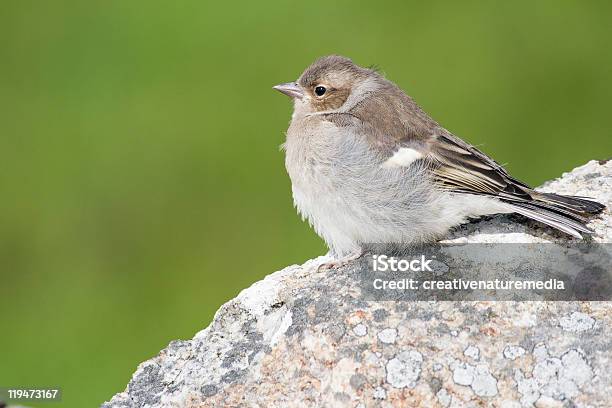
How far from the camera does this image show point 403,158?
17.9 ft

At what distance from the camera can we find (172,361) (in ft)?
15.3

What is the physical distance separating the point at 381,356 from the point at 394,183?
144 cm

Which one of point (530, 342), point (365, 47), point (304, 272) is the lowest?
point (530, 342)

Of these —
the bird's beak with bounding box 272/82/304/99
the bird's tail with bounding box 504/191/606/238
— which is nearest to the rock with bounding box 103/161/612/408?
the bird's tail with bounding box 504/191/606/238

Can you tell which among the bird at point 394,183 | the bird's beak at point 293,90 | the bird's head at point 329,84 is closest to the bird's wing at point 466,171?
the bird at point 394,183

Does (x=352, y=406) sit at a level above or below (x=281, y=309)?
below

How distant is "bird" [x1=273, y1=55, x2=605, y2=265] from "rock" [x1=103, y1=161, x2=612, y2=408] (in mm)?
615

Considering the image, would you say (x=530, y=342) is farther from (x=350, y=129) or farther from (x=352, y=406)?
(x=350, y=129)

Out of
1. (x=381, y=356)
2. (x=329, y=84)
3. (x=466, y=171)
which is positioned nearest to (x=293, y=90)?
(x=329, y=84)

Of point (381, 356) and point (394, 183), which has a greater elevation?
point (394, 183)

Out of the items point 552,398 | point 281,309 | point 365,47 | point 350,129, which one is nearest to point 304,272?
point 281,309

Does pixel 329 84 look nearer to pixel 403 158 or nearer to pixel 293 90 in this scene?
pixel 293 90

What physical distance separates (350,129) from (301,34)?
5408mm

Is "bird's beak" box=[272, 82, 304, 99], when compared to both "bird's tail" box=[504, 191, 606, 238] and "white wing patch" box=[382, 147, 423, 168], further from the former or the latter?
"bird's tail" box=[504, 191, 606, 238]
